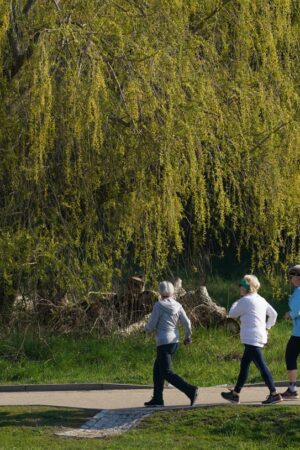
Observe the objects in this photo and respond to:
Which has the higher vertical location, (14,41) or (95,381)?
(14,41)

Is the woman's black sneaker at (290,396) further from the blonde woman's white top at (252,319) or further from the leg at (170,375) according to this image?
the leg at (170,375)

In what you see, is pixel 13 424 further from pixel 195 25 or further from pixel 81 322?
pixel 195 25

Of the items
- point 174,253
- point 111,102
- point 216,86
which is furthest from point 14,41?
point 174,253

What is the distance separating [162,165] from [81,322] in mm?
3838

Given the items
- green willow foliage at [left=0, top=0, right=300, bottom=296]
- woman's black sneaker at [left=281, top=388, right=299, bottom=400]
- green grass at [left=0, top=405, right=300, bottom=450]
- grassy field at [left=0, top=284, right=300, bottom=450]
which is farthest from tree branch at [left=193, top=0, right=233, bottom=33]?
green grass at [left=0, top=405, right=300, bottom=450]

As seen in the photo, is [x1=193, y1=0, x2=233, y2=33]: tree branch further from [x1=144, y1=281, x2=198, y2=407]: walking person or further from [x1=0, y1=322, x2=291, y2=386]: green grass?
[x1=144, y1=281, x2=198, y2=407]: walking person

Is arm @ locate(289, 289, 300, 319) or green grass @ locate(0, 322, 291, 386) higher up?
arm @ locate(289, 289, 300, 319)

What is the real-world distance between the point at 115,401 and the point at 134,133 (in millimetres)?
4051

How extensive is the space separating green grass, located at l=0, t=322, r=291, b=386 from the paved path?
919 millimetres

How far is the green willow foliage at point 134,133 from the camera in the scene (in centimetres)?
1655

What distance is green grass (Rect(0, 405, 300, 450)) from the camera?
1203 centimetres

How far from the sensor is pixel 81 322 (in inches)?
778

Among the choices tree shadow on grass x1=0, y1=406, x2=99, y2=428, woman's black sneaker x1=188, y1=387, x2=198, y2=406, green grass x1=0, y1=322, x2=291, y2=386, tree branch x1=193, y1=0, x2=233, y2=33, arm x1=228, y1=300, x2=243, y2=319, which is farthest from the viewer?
tree branch x1=193, y1=0, x2=233, y2=33

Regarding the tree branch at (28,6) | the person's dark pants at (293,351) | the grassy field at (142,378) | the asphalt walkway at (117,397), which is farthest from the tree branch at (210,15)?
the person's dark pants at (293,351)
